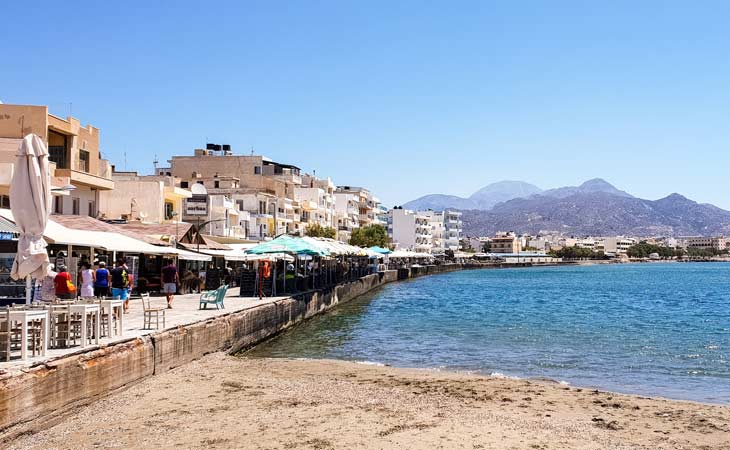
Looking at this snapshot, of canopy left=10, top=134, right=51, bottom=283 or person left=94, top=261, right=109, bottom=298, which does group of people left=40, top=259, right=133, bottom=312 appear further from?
canopy left=10, top=134, right=51, bottom=283

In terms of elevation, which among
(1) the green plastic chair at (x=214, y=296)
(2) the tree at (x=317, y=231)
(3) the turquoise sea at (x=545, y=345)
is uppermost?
(2) the tree at (x=317, y=231)

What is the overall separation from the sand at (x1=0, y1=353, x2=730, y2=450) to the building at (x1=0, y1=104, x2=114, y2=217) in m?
21.7

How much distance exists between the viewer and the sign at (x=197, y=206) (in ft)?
175

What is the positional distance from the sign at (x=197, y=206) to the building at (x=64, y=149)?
13.5 m

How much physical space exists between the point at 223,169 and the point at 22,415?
8355 centimetres

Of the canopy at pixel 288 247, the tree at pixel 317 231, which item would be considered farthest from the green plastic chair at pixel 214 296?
the tree at pixel 317 231

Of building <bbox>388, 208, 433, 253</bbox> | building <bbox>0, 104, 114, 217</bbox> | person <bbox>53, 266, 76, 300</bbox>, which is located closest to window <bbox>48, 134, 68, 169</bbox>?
building <bbox>0, 104, 114, 217</bbox>

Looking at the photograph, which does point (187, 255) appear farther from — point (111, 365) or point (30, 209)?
point (111, 365)

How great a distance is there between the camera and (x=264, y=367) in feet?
59.1

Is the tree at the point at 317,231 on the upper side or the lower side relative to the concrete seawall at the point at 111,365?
upper

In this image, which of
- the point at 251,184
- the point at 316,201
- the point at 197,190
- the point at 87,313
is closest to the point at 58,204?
the point at 87,313

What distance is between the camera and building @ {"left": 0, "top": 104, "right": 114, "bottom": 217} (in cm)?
3434

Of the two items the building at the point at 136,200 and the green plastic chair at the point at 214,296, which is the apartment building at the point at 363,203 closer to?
the building at the point at 136,200

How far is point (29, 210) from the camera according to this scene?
44.0 ft
